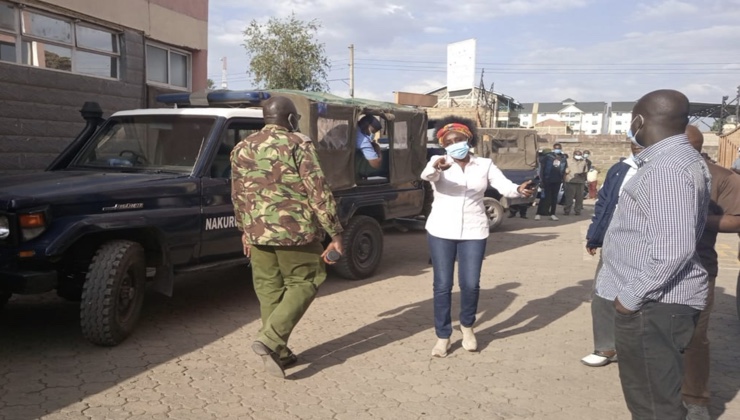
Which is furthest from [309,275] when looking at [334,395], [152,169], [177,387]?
[152,169]

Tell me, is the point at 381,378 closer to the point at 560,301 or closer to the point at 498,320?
the point at 498,320

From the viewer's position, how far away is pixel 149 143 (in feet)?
19.1

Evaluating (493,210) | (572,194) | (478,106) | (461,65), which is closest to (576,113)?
(461,65)

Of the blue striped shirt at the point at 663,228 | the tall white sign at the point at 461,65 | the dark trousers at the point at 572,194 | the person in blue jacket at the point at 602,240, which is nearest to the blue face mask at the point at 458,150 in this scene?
the person in blue jacket at the point at 602,240

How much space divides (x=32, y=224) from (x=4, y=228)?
19cm

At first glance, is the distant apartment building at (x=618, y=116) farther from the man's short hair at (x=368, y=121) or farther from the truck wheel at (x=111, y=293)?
the truck wheel at (x=111, y=293)

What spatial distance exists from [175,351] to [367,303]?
2214mm

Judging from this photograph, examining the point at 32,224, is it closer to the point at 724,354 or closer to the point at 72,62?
the point at 724,354

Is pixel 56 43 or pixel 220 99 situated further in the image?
pixel 56 43

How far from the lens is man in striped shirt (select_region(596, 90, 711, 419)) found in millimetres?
2494

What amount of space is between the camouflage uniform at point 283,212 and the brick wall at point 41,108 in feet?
19.1

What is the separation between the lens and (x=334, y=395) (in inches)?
159

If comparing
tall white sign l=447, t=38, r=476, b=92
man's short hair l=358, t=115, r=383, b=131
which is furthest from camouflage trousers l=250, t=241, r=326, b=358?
tall white sign l=447, t=38, r=476, b=92

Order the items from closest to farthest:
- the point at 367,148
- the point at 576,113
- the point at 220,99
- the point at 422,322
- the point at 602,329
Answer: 1. the point at 602,329
2. the point at 422,322
3. the point at 220,99
4. the point at 367,148
5. the point at 576,113
